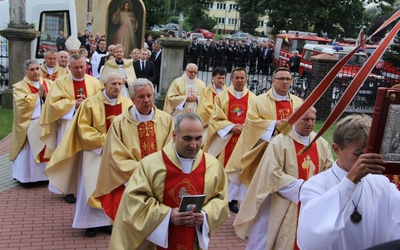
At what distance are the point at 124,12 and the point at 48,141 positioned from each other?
8.41 meters

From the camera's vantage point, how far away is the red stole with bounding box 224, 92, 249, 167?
26.5 ft

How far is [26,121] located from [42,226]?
89.3 inches

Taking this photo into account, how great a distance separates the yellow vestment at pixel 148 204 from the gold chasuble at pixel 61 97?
387cm

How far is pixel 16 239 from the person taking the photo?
626 cm

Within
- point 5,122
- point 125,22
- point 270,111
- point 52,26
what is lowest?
point 5,122

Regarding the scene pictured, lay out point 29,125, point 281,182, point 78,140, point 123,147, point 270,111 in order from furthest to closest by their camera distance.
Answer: point 29,125, point 270,111, point 78,140, point 123,147, point 281,182

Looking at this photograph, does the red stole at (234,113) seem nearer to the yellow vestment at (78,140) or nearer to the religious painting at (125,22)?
the yellow vestment at (78,140)

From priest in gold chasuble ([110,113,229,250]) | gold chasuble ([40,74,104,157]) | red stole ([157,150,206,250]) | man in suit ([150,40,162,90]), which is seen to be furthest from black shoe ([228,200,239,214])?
man in suit ([150,40,162,90])

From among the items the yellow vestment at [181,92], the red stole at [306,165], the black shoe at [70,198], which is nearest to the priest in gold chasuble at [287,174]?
the red stole at [306,165]

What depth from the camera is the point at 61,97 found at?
7723 mm

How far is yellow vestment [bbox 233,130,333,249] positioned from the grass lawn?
25.9 feet

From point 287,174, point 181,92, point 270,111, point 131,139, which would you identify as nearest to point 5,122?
point 181,92

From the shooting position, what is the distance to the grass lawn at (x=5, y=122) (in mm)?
11716

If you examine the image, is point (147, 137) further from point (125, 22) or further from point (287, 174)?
point (125, 22)
